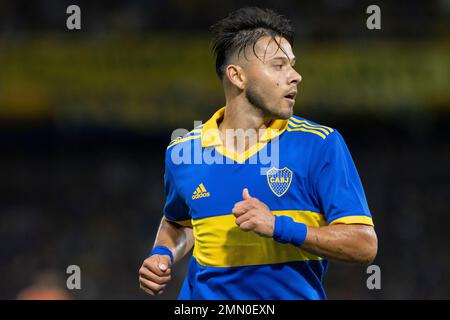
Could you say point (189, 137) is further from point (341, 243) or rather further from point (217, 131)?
point (341, 243)

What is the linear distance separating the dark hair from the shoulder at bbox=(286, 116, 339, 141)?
39cm

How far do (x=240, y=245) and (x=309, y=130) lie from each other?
61cm

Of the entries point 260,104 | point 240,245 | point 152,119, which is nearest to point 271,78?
point 260,104

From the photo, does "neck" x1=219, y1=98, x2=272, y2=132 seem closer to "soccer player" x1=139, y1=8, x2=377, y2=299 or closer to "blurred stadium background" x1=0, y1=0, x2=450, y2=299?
"soccer player" x1=139, y1=8, x2=377, y2=299

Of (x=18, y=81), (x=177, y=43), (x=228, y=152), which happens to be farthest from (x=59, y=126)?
(x=228, y=152)

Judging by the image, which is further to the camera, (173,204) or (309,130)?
(173,204)

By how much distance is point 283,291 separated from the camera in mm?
3594

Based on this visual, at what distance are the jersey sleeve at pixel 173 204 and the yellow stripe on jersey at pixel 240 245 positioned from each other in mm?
288

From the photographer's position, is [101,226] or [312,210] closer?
[312,210]

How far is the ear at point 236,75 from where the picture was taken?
3896 mm

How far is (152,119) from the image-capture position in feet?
41.8

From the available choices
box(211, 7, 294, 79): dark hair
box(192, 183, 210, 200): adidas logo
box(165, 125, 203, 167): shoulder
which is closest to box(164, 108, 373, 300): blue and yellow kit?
box(192, 183, 210, 200): adidas logo
